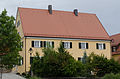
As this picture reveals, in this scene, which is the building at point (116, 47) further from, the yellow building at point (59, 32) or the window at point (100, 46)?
the window at point (100, 46)

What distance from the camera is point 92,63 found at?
30.0 m

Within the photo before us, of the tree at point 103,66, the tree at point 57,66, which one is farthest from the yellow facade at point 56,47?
the tree at point 57,66

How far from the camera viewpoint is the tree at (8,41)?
77.7 feet

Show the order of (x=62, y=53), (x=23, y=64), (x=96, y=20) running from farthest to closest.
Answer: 1. (x=96, y=20)
2. (x=23, y=64)
3. (x=62, y=53)

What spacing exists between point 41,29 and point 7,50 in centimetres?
1793

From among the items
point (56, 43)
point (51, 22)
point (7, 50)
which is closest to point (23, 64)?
point (56, 43)

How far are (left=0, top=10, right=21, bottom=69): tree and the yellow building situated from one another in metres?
13.8

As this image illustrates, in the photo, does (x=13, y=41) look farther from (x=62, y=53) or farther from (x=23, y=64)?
(x=23, y=64)

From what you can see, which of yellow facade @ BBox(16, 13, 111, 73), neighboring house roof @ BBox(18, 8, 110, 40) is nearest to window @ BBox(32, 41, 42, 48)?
yellow facade @ BBox(16, 13, 111, 73)

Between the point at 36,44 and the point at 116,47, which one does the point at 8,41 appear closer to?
the point at 36,44

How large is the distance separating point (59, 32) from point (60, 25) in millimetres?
2277

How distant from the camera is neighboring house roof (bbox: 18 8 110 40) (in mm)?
41781

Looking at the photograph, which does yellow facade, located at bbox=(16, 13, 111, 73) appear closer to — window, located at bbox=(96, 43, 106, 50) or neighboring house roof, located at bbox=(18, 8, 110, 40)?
A: window, located at bbox=(96, 43, 106, 50)

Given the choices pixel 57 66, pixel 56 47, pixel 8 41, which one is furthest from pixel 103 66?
pixel 56 47
